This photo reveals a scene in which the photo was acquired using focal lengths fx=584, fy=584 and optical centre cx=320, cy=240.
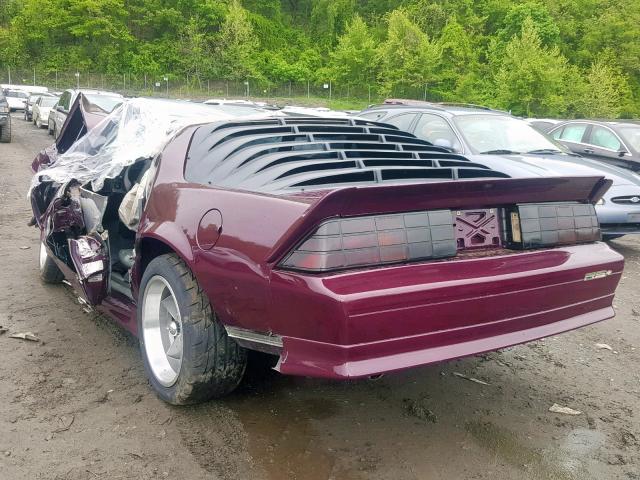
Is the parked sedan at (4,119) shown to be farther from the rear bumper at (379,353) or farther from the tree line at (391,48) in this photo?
the tree line at (391,48)

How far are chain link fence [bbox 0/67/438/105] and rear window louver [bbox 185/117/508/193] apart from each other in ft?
168

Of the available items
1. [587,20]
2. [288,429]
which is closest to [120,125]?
[288,429]

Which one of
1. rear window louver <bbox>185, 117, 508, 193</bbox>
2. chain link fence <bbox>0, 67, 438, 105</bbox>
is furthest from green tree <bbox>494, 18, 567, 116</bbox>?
rear window louver <bbox>185, 117, 508, 193</bbox>

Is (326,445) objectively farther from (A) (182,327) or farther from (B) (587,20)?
(B) (587,20)

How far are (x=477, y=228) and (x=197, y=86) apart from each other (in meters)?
60.8

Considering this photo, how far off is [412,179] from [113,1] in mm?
67940

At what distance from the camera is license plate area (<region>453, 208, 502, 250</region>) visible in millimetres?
2730

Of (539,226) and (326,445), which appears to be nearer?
(326,445)

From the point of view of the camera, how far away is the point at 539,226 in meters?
2.91

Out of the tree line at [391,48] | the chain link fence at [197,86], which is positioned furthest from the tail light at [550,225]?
the chain link fence at [197,86]

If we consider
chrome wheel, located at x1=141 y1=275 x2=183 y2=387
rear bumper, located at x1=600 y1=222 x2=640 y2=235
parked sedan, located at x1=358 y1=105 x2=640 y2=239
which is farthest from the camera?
rear bumper, located at x1=600 y1=222 x2=640 y2=235

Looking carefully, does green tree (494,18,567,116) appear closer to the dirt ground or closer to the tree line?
the tree line

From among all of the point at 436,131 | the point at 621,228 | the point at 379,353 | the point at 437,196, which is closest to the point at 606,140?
the point at 621,228

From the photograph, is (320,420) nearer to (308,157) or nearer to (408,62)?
(308,157)
